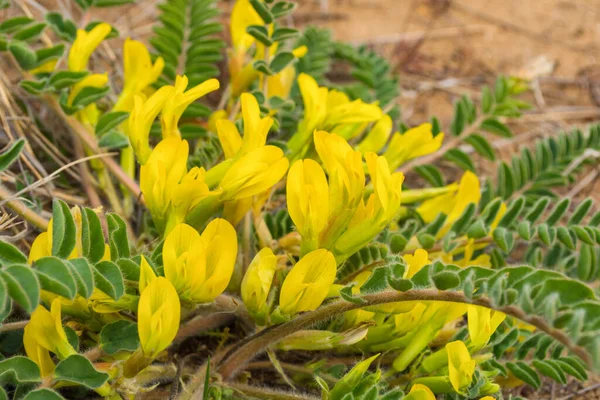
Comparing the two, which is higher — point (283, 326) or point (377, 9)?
point (377, 9)

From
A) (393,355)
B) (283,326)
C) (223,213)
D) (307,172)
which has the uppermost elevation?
(307,172)

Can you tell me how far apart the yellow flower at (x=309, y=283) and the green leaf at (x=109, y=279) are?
26 cm

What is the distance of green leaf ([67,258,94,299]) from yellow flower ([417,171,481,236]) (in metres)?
0.82

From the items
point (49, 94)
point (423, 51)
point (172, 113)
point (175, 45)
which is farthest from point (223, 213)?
point (423, 51)

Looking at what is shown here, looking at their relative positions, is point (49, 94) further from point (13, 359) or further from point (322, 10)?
point (322, 10)

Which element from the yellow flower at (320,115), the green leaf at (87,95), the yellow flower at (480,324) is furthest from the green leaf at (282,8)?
the yellow flower at (480,324)

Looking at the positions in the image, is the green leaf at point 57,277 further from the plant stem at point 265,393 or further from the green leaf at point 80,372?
the plant stem at point 265,393

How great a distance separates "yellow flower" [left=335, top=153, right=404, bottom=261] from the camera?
1111 millimetres

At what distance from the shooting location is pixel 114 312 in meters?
1.16

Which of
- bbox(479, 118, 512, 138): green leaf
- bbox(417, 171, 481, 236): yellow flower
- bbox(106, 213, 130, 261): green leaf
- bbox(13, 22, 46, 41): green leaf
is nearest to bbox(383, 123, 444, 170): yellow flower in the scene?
bbox(417, 171, 481, 236): yellow flower

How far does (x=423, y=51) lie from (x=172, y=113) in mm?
1822

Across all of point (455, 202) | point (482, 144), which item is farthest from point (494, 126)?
point (455, 202)

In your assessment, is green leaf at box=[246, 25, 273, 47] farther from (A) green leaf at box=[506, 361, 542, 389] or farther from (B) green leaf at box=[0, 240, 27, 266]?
(A) green leaf at box=[506, 361, 542, 389]

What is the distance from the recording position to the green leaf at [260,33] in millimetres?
Result: 1440
